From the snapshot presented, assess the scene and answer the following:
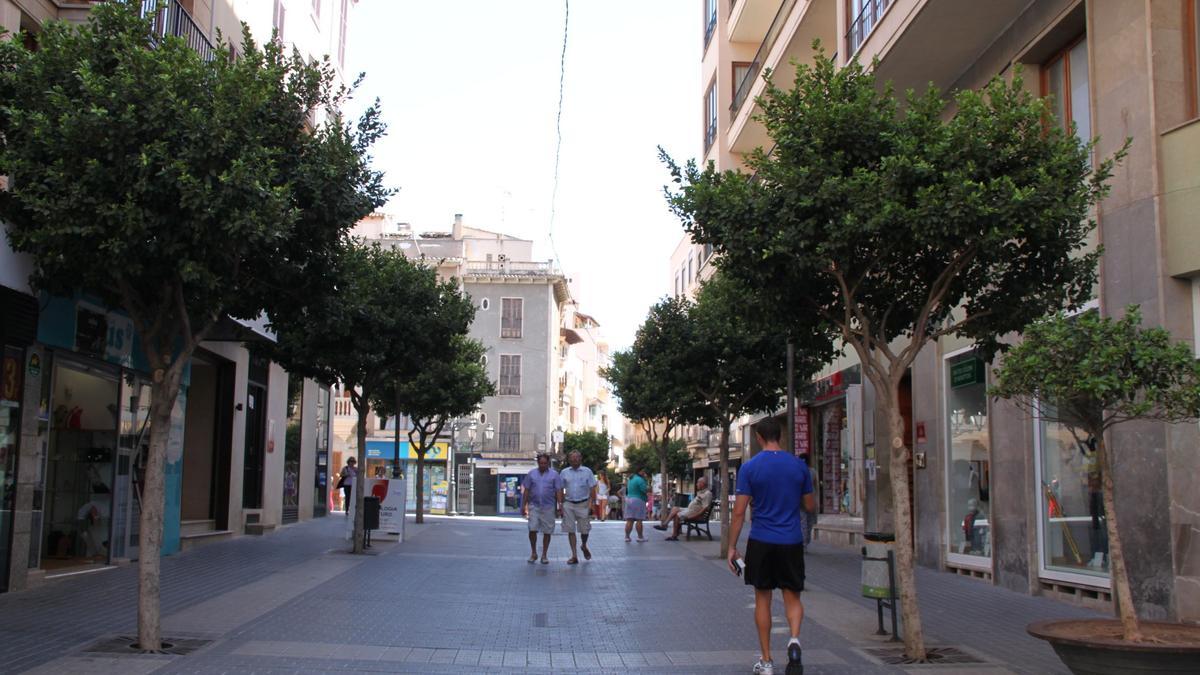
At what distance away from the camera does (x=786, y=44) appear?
22.1 meters

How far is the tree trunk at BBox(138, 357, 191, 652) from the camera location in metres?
8.56

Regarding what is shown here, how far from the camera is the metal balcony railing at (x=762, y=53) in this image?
73.4ft

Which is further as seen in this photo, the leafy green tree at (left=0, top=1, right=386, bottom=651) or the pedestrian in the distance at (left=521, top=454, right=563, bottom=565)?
the pedestrian in the distance at (left=521, top=454, right=563, bottom=565)

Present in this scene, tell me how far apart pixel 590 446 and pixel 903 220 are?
61.1 meters

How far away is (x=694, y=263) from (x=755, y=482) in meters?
38.1

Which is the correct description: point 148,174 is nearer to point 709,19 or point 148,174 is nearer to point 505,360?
point 709,19

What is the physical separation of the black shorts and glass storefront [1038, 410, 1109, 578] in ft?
17.5

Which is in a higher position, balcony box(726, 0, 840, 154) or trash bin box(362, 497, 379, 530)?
balcony box(726, 0, 840, 154)

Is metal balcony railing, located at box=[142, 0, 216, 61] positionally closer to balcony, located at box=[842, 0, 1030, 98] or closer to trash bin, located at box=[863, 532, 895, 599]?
balcony, located at box=[842, 0, 1030, 98]

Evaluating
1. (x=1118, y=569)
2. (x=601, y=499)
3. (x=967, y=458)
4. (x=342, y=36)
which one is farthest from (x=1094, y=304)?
Result: (x=601, y=499)

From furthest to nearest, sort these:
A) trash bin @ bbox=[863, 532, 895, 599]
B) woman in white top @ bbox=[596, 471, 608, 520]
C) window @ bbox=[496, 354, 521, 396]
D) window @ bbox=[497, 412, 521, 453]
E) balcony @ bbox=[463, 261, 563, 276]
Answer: window @ bbox=[496, 354, 521, 396], window @ bbox=[497, 412, 521, 453], balcony @ bbox=[463, 261, 563, 276], woman in white top @ bbox=[596, 471, 608, 520], trash bin @ bbox=[863, 532, 895, 599]

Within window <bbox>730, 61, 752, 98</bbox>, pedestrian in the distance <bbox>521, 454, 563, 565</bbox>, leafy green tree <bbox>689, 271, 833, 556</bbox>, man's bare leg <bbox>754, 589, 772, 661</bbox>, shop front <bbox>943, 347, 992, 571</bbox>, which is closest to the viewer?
man's bare leg <bbox>754, 589, 772, 661</bbox>

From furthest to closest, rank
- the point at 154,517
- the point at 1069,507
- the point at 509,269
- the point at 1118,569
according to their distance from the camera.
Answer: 1. the point at 509,269
2. the point at 1069,507
3. the point at 154,517
4. the point at 1118,569

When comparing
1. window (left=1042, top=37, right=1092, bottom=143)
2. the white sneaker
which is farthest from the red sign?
the white sneaker
